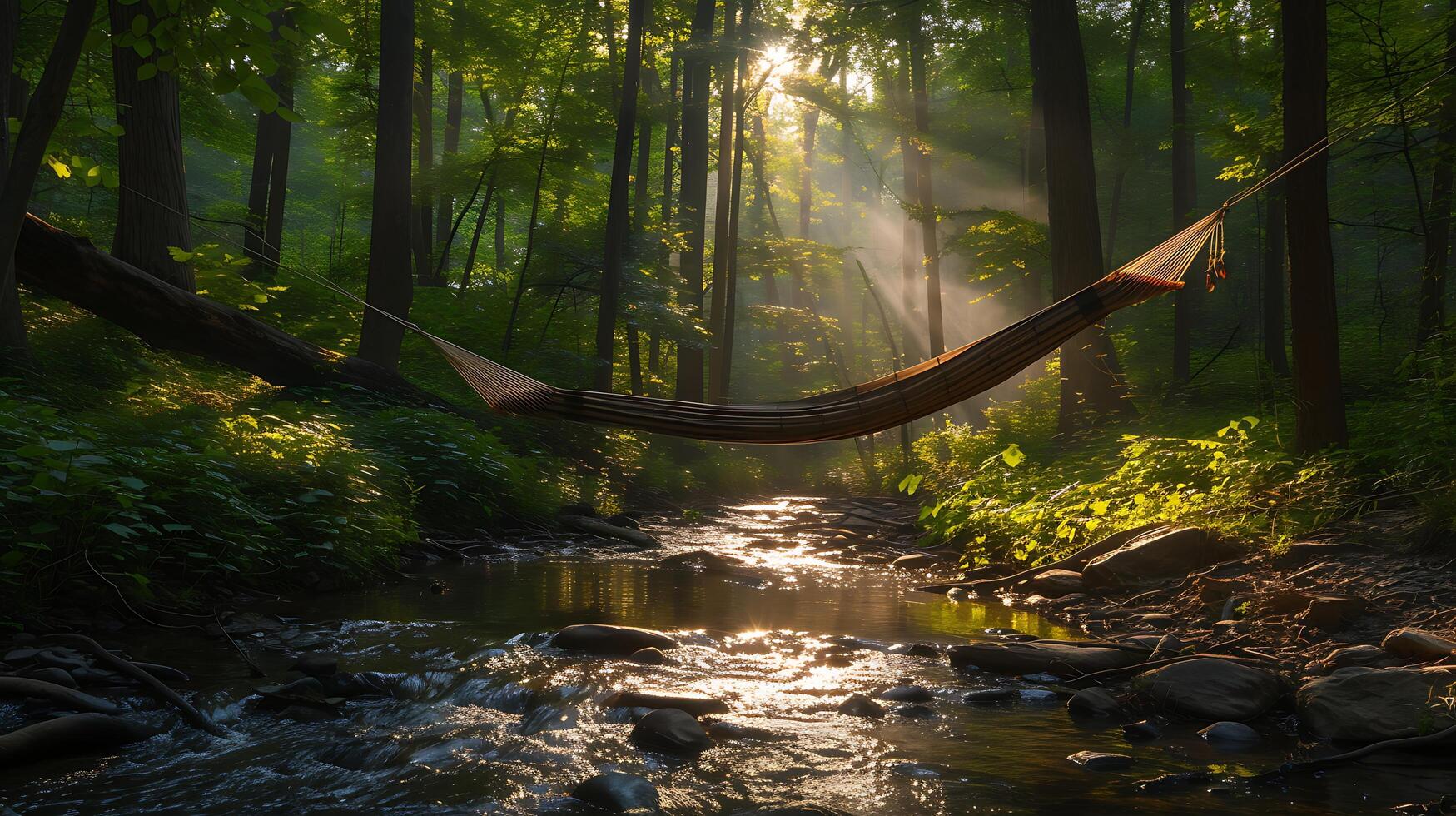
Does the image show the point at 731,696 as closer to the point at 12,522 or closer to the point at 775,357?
the point at 12,522

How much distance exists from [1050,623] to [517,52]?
1182cm

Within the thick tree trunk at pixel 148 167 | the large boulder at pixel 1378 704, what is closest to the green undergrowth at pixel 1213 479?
the large boulder at pixel 1378 704

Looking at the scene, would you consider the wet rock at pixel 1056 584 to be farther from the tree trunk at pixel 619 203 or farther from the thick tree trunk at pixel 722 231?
the thick tree trunk at pixel 722 231

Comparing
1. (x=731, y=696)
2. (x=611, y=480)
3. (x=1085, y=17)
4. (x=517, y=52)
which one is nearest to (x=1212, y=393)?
(x=611, y=480)

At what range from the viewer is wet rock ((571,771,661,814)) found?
2.53 meters

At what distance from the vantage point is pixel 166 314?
258 inches

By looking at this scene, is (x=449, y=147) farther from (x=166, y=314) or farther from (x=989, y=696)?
(x=989, y=696)

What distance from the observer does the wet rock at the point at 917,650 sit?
13.8 feet

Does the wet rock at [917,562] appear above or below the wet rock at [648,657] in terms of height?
above

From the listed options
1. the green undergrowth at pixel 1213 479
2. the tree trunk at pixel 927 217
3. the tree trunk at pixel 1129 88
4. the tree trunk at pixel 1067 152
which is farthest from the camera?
the tree trunk at pixel 1129 88

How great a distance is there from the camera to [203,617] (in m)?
4.07

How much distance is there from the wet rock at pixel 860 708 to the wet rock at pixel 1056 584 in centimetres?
242

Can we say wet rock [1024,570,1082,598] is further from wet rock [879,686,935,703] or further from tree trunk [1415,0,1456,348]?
tree trunk [1415,0,1456,348]

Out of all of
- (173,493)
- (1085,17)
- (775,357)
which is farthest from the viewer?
(775,357)
